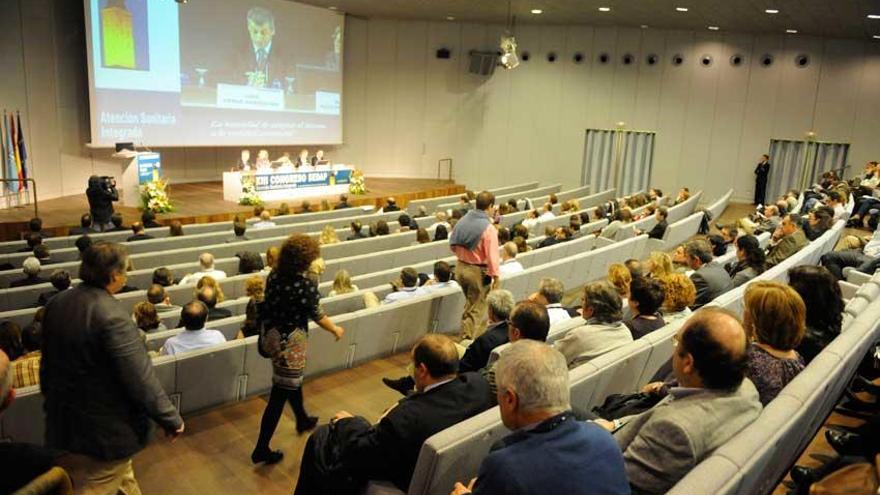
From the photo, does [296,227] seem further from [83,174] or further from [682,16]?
[682,16]

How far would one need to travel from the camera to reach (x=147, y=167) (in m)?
11.0

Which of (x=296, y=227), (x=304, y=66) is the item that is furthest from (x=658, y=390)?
(x=304, y=66)

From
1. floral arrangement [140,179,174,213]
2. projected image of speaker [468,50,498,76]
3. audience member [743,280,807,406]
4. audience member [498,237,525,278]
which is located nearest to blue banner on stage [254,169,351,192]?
floral arrangement [140,179,174,213]

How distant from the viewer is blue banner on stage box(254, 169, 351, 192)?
12.4m

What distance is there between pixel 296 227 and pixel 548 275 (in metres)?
4.24

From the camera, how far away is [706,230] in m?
10.7

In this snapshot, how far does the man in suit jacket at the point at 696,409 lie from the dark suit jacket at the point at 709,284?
2.87 m

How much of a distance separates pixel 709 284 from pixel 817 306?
163 cm

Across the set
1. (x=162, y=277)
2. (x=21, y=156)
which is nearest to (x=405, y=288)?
(x=162, y=277)

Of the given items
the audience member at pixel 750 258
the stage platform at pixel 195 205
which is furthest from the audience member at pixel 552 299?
the stage platform at pixel 195 205

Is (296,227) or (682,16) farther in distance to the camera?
(682,16)

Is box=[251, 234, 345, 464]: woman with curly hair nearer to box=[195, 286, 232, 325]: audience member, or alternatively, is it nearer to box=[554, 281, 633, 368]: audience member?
box=[554, 281, 633, 368]: audience member

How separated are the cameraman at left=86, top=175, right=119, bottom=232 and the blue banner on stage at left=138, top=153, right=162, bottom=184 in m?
1.96

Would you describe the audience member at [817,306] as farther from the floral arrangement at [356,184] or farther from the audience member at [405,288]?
the floral arrangement at [356,184]
